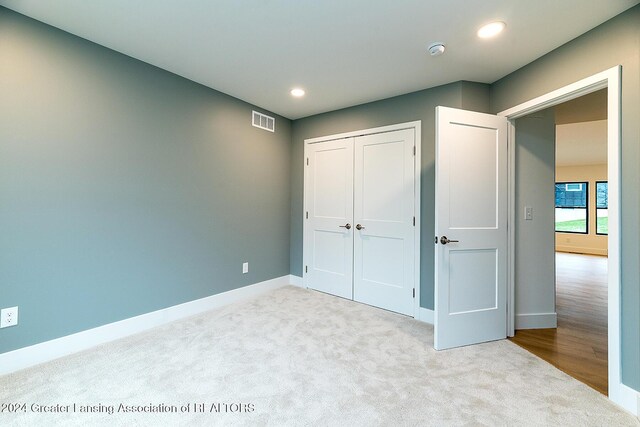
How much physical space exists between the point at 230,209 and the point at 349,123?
6.12 ft

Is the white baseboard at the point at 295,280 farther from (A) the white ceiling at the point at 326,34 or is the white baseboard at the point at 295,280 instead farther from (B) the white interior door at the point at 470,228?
(A) the white ceiling at the point at 326,34

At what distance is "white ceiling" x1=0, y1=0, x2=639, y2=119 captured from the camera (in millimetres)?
1787

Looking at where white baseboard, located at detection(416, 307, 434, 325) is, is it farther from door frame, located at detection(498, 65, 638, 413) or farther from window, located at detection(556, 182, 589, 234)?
window, located at detection(556, 182, 589, 234)

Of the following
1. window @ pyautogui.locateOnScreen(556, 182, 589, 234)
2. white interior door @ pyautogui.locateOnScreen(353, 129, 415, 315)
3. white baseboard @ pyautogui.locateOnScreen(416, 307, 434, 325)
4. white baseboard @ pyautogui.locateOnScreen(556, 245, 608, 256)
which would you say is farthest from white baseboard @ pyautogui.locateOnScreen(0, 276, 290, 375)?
window @ pyautogui.locateOnScreen(556, 182, 589, 234)

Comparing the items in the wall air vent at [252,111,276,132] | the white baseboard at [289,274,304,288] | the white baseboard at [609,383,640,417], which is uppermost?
the wall air vent at [252,111,276,132]

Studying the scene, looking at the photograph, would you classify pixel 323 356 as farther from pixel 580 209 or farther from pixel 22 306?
pixel 580 209

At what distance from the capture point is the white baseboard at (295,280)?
409 centimetres

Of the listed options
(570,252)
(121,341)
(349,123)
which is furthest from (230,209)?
(570,252)

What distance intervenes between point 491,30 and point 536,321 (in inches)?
106

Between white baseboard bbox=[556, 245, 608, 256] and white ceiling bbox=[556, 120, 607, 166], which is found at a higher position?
white ceiling bbox=[556, 120, 607, 166]

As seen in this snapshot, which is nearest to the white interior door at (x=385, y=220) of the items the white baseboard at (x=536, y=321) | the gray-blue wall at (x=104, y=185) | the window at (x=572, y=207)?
the white baseboard at (x=536, y=321)

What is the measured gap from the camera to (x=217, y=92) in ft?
10.4

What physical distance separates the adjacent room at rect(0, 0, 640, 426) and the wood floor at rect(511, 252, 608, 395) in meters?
0.02

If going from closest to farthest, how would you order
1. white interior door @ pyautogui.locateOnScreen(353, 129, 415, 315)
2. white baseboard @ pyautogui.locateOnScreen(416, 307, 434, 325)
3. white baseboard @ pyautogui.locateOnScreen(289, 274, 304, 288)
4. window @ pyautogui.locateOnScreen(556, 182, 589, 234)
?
1. white baseboard @ pyautogui.locateOnScreen(416, 307, 434, 325)
2. white interior door @ pyautogui.locateOnScreen(353, 129, 415, 315)
3. white baseboard @ pyautogui.locateOnScreen(289, 274, 304, 288)
4. window @ pyautogui.locateOnScreen(556, 182, 589, 234)
